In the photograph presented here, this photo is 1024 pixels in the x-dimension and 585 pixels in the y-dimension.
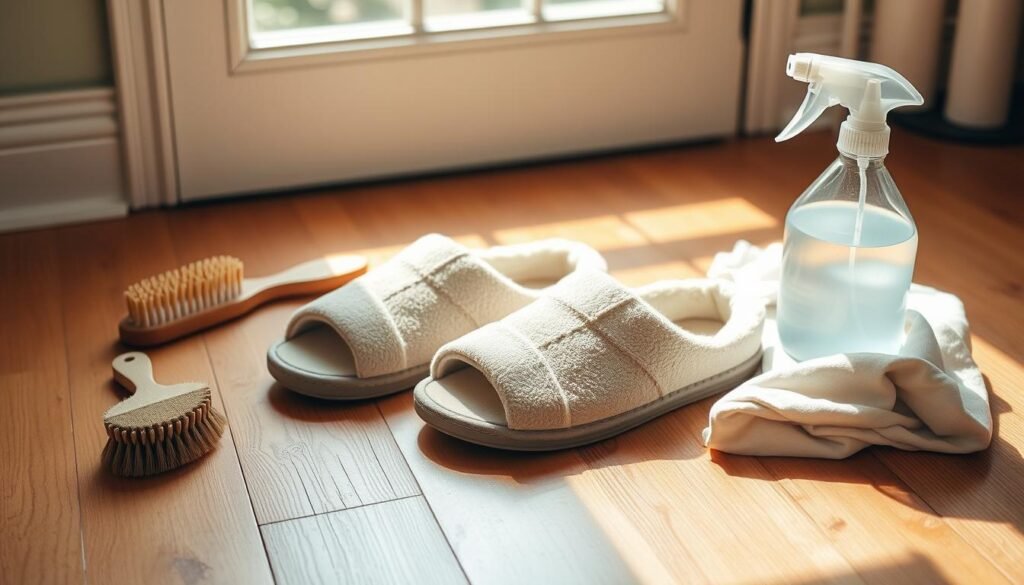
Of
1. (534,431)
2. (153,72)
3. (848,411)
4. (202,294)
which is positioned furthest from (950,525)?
(153,72)

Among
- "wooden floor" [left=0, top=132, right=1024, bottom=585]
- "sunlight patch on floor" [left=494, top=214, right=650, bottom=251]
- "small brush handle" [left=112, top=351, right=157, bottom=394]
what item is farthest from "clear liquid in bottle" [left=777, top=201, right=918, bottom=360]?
"small brush handle" [left=112, top=351, right=157, bottom=394]

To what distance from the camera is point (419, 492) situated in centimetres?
116

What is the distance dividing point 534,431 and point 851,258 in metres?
0.38

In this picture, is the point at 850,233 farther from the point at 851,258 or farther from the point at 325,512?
the point at 325,512

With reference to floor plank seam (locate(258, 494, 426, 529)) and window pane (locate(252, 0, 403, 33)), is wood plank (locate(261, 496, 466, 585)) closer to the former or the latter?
floor plank seam (locate(258, 494, 426, 529))

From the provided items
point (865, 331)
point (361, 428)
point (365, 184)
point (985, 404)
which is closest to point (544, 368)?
point (361, 428)

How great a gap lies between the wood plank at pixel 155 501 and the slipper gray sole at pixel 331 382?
0.08 m

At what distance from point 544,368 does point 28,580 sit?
0.51 m

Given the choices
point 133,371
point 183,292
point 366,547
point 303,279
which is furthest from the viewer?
point 303,279

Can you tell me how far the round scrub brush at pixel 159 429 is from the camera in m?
1.16

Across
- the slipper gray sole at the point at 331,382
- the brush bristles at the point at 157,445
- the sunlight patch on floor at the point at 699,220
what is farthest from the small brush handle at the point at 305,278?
the sunlight patch on floor at the point at 699,220

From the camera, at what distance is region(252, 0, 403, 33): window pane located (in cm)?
179

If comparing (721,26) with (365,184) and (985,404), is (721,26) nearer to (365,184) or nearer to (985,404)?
(365,184)

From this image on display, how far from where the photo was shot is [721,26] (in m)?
2.02
